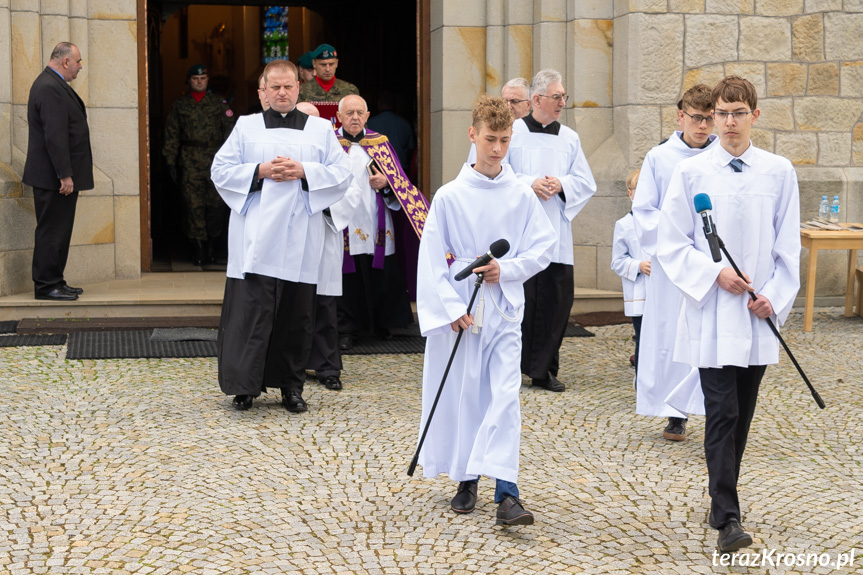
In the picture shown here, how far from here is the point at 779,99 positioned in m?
10.2

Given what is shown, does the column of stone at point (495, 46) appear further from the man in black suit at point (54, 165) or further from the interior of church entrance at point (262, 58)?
the man in black suit at point (54, 165)

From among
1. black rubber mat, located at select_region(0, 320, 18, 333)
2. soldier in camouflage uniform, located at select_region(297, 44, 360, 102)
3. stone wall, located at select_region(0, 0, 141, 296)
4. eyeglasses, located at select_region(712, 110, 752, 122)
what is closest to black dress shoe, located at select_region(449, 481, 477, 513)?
eyeglasses, located at select_region(712, 110, 752, 122)

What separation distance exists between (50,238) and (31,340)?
107cm

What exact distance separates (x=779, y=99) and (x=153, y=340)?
5663 mm

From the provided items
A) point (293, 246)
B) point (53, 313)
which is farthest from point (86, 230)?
point (293, 246)

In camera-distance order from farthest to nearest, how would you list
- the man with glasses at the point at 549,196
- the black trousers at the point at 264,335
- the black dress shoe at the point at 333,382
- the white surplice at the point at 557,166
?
the white surplice at the point at 557,166, the man with glasses at the point at 549,196, the black dress shoe at the point at 333,382, the black trousers at the point at 264,335

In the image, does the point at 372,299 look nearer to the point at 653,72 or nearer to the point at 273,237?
the point at 273,237

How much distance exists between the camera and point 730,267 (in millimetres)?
4402

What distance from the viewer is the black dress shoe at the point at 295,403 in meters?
6.51

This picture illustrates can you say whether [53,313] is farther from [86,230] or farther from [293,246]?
[293,246]

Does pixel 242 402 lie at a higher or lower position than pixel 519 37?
lower

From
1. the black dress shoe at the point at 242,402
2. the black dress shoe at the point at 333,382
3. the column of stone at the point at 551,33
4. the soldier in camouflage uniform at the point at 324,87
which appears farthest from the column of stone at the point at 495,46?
the black dress shoe at the point at 242,402

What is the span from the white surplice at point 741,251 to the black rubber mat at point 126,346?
4.34 metres

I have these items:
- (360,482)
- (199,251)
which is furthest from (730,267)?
(199,251)
